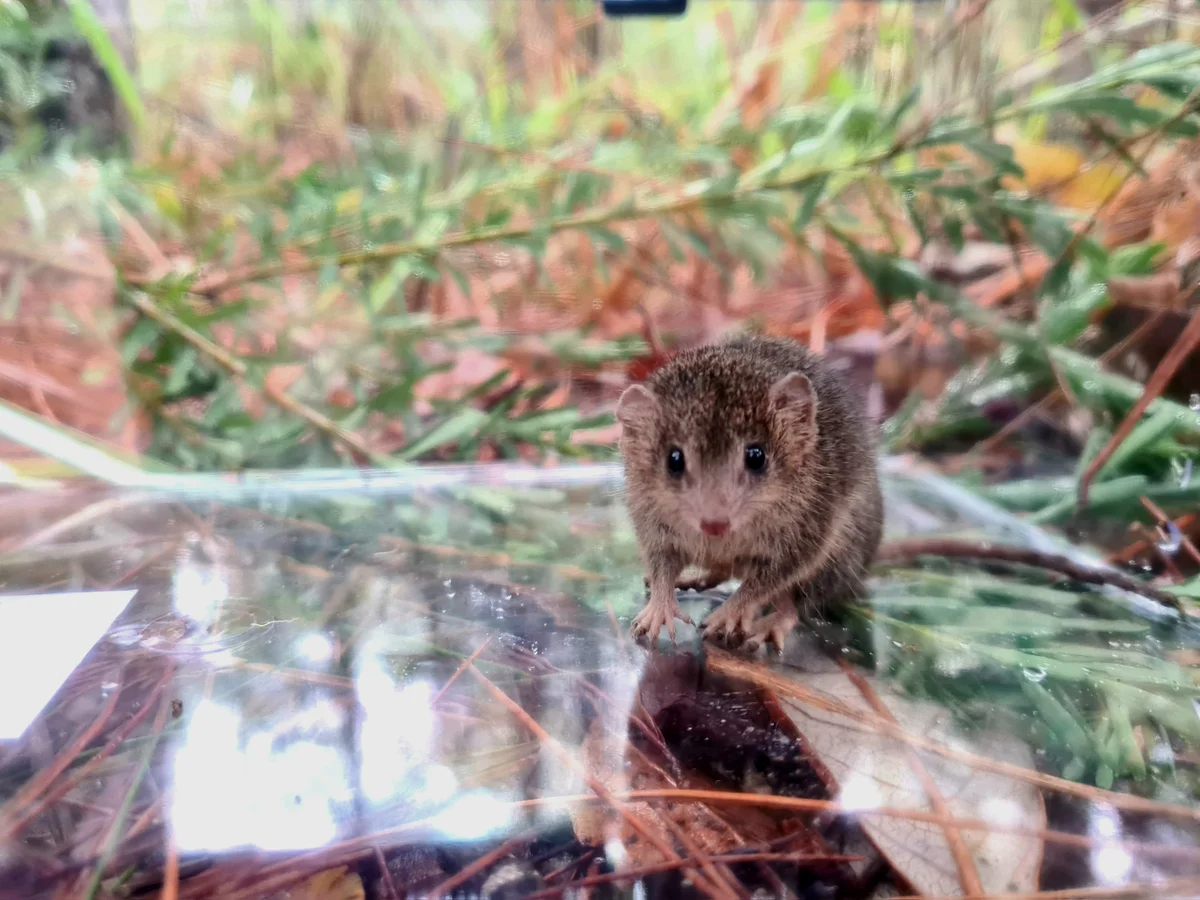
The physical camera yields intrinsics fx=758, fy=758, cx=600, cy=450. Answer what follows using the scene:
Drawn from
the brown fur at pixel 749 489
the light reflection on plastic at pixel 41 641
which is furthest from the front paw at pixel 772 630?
the light reflection on plastic at pixel 41 641

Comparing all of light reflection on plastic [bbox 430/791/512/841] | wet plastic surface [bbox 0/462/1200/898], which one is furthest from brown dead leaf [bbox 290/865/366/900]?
light reflection on plastic [bbox 430/791/512/841]

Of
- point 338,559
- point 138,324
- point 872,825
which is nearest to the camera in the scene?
point 872,825

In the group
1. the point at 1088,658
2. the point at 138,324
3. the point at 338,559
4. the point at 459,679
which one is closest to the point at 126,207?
the point at 138,324

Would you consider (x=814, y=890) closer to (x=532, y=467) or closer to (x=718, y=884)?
(x=718, y=884)

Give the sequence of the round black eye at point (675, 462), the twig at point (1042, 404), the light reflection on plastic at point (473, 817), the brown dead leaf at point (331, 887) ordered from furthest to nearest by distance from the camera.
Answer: the twig at point (1042, 404), the round black eye at point (675, 462), the light reflection on plastic at point (473, 817), the brown dead leaf at point (331, 887)

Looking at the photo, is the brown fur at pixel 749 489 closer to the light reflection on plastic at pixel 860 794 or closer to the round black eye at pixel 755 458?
the round black eye at pixel 755 458

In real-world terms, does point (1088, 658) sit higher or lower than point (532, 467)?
lower

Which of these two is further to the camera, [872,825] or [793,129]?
[793,129]

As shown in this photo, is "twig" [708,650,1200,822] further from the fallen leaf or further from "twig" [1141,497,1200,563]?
"twig" [1141,497,1200,563]
